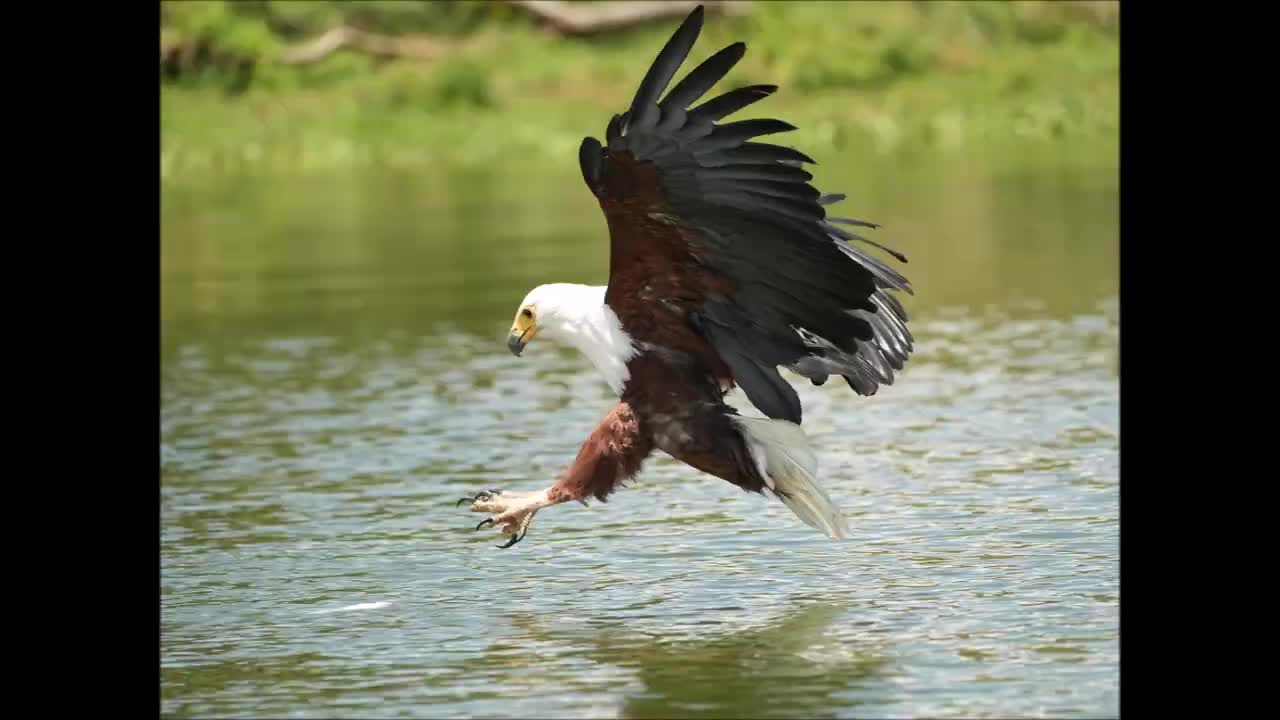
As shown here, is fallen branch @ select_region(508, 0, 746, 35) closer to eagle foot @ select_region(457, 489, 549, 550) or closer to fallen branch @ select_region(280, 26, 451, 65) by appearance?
fallen branch @ select_region(280, 26, 451, 65)

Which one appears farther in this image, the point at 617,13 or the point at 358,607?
the point at 617,13

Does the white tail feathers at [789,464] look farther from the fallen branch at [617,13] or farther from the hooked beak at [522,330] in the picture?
the fallen branch at [617,13]

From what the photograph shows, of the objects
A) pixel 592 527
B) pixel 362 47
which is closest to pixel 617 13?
pixel 362 47

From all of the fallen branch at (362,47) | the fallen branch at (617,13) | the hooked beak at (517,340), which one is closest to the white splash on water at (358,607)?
the hooked beak at (517,340)

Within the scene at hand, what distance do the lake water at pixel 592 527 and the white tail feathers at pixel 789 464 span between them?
0.69 feet

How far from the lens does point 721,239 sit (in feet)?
21.1

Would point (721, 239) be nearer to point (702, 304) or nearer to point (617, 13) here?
point (702, 304)

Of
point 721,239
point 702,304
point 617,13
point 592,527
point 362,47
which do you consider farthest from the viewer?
point 362,47

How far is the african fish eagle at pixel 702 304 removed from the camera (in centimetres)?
623

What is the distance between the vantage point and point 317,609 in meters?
6.78

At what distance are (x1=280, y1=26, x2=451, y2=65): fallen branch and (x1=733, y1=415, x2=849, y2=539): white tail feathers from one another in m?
16.7

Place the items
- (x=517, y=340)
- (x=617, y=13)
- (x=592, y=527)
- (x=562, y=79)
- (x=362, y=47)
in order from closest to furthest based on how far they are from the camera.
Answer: (x=517, y=340) < (x=592, y=527) < (x=562, y=79) < (x=617, y=13) < (x=362, y=47)

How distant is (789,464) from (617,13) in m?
16.5

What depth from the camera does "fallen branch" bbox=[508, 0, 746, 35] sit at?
22.8 m
